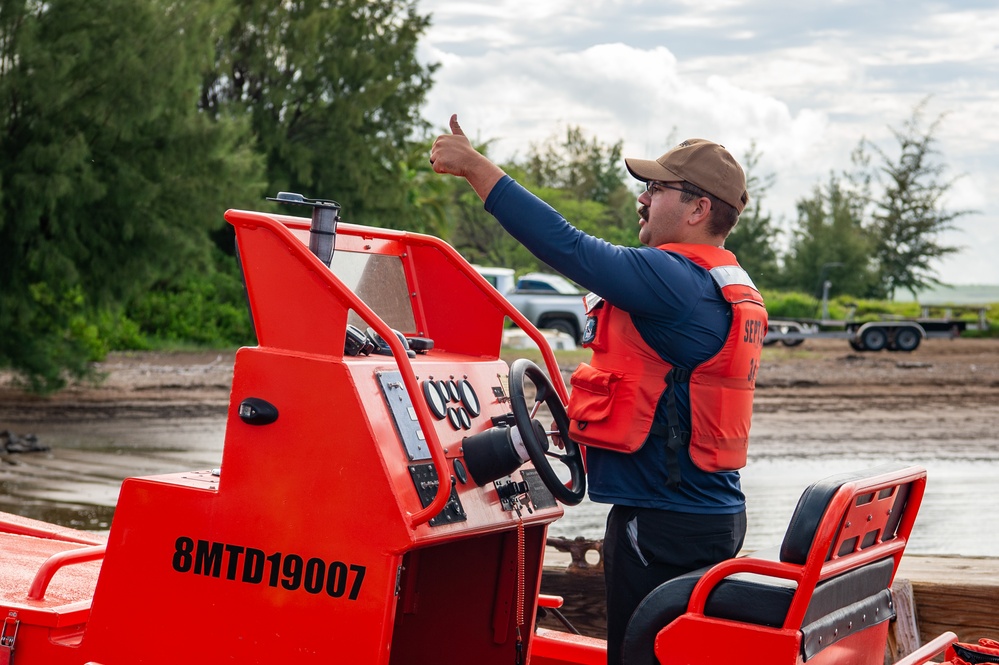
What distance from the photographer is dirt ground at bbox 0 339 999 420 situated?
664 inches

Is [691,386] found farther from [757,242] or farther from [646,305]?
[757,242]

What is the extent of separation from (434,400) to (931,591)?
8.13 ft

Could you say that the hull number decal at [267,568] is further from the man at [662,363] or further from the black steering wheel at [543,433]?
the man at [662,363]

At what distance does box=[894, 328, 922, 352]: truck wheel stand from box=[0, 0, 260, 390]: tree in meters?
19.6

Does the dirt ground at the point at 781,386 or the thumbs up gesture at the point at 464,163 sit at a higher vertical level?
the thumbs up gesture at the point at 464,163

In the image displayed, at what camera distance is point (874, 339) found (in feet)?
93.1

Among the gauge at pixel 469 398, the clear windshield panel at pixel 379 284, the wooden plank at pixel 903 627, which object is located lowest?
the wooden plank at pixel 903 627

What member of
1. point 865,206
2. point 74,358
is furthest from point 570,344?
point 865,206

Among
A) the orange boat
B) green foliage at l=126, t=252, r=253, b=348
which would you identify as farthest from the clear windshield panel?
green foliage at l=126, t=252, r=253, b=348

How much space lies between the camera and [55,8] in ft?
41.9

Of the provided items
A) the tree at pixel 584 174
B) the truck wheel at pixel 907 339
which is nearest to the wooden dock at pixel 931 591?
the truck wheel at pixel 907 339

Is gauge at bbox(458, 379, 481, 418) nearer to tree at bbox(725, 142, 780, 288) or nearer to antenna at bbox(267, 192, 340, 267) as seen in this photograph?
antenna at bbox(267, 192, 340, 267)

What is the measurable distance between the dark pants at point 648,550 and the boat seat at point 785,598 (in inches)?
Result: 3.3

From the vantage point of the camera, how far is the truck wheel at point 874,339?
28188 mm
